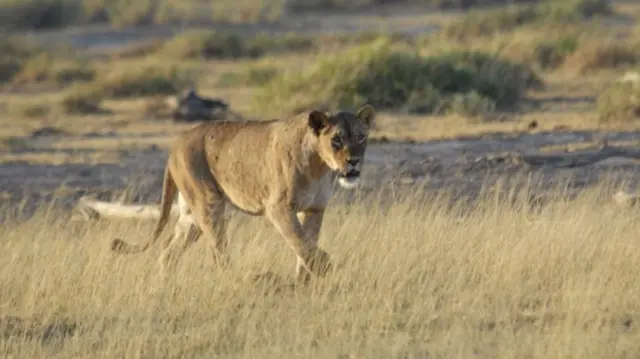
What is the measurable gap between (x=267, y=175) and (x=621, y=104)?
10.8 meters

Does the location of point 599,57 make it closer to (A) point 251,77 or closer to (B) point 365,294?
(A) point 251,77

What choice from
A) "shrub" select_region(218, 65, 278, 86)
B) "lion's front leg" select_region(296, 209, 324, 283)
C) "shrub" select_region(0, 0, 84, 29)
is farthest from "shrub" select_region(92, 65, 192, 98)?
"shrub" select_region(0, 0, 84, 29)

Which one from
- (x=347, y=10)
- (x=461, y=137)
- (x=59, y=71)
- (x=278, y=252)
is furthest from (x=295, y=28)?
(x=278, y=252)

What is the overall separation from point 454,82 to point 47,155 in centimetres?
805

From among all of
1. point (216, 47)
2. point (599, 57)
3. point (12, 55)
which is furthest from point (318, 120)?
point (216, 47)

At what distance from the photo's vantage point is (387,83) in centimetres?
2255

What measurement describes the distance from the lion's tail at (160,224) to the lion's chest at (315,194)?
1.49m

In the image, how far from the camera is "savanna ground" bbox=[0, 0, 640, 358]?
790 cm

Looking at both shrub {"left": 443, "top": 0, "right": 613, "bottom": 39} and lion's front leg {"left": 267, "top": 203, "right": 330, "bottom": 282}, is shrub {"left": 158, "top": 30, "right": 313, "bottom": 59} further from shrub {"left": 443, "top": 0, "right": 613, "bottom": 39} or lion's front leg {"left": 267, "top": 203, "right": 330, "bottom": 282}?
lion's front leg {"left": 267, "top": 203, "right": 330, "bottom": 282}

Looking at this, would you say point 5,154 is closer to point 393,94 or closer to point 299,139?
point 393,94

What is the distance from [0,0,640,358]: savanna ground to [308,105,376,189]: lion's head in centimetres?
71

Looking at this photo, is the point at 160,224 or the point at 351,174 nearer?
the point at 351,174

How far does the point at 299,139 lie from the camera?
8.92m

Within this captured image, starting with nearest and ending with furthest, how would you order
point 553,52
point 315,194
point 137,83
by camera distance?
point 315,194 < point 137,83 < point 553,52
